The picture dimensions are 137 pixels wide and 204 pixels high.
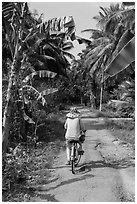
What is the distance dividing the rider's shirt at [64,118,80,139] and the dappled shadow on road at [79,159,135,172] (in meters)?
0.82

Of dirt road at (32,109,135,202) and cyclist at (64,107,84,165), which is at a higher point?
cyclist at (64,107,84,165)

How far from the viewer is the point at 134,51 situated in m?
6.54

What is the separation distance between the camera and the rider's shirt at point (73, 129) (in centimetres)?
688

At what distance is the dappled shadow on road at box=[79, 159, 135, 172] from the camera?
7082 millimetres

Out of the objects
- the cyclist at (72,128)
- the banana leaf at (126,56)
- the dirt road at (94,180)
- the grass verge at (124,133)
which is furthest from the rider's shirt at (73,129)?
the grass verge at (124,133)

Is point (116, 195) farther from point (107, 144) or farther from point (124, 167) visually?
point (107, 144)

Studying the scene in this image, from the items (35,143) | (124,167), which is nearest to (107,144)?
(35,143)

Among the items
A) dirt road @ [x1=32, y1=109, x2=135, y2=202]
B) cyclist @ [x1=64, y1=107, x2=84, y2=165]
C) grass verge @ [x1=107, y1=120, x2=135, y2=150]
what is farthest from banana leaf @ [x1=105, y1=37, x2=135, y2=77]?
grass verge @ [x1=107, y1=120, x2=135, y2=150]

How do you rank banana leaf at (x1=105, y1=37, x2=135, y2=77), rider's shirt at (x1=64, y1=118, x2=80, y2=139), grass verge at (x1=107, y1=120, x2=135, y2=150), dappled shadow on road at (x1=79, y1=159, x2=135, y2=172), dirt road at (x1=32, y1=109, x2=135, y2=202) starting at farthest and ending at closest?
grass verge at (x1=107, y1=120, x2=135, y2=150), dappled shadow on road at (x1=79, y1=159, x2=135, y2=172), rider's shirt at (x1=64, y1=118, x2=80, y2=139), banana leaf at (x1=105, y1=37, x2=135, y2=77), dirt road at (x1=32, y1=109, x2=135, y2=202)

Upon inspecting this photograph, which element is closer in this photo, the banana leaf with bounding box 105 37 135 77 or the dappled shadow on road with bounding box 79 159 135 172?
the banana leaf with bounding box 105 37 135 77

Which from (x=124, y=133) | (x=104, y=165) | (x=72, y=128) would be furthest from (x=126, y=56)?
(x=124, y=133)

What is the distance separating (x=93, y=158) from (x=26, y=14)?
4198 millimetres

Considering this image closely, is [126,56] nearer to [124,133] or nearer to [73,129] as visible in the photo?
[73,129]

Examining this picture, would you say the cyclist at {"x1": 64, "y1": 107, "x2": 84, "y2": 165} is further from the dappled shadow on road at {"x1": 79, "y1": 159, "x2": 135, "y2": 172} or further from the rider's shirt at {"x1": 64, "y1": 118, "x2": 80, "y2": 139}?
the dappled shadow on road at {"x1": 79, "y1": 159, "x2": 135, "y2": 172}
